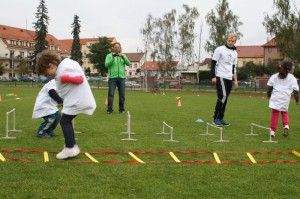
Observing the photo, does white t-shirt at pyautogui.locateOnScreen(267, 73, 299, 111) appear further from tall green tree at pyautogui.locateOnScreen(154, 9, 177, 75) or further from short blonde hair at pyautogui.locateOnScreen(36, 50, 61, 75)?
tall green tree at pyautogui.locateOnScreen(154, 9, 177, 75)

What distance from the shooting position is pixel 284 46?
1618 inches

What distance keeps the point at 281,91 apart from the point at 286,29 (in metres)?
35.8

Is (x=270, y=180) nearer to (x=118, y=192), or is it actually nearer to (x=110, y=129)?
(x=118, y=192)

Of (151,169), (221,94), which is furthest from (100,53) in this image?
(151,169)

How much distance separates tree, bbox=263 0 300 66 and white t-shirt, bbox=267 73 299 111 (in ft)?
110

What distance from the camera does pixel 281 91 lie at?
26.3 ft

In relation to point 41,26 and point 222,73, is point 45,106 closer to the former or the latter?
point 222,73

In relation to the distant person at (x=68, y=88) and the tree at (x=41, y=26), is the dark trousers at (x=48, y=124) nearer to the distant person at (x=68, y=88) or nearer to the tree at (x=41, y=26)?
the distant person at (x=68, y=88)

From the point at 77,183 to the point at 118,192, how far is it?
50 centimetres

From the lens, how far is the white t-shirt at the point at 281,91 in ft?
26.1

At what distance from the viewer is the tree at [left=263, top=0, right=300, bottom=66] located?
40.1 meters

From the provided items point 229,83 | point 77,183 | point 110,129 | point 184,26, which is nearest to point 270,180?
point 77,183

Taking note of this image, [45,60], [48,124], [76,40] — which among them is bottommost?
[48,124]

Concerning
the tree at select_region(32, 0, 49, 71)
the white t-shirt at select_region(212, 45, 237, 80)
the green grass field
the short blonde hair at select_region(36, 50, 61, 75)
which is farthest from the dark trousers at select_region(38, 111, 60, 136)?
the tree at select_region(32, 0, 49, 71)
